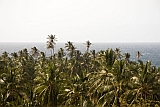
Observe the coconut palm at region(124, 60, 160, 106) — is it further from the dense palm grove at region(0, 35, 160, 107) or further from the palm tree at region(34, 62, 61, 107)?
the palm tree at region(34, 62, 61, 107)

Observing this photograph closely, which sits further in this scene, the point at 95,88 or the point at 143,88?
the point at 95,88

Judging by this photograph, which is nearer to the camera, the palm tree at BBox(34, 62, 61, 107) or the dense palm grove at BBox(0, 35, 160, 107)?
the dense palm grove at BBox(0, 35, 160, 107)

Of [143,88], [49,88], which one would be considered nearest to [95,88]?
[143,88]

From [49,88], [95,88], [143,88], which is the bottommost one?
[49,88]

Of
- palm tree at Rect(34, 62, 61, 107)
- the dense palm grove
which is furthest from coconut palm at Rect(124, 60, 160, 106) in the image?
palm tree at Rect(34, 62, 61, 107)

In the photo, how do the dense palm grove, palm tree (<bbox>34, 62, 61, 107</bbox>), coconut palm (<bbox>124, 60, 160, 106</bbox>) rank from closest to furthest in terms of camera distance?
coconut palm (<bbox>124, 60, 160, 106</bbox>) → the dense palm grove → palm tree (<bbox>34, 62, 61, 107</bbox>)

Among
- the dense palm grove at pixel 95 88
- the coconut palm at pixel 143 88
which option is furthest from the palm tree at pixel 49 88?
the coconut palm at pixel 143 88

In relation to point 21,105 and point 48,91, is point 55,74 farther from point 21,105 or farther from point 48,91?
point 21,105

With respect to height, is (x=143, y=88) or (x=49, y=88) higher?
(x=143, y=88)

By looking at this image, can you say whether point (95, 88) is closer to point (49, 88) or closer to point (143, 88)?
point (143, 88)


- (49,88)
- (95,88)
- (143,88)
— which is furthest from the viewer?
(49,88)

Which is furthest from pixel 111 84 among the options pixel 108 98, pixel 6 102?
pixel 6 102

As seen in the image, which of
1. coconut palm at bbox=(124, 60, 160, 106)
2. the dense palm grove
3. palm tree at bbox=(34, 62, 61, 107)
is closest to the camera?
coconut palm at bbox=(124, 60, 160, 106)

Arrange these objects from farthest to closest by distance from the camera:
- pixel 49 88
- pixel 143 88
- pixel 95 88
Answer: pixel 49 88 → pixel 95 88 → pixel 143 88
